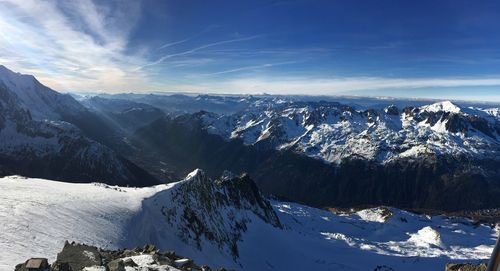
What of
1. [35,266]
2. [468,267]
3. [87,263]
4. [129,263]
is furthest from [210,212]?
[35,266]

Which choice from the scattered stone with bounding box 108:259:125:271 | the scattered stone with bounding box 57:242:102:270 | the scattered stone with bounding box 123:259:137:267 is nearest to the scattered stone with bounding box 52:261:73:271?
the scattered stone with bounding box 57:242:102:270

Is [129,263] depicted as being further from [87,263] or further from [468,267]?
[468,267]

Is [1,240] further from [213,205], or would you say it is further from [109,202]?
[213,205]

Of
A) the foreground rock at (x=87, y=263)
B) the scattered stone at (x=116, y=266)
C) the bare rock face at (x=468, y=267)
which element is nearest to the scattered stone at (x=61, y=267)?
the foreground rock at (x=87, y=263)

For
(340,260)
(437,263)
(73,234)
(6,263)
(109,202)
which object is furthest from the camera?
(437,263)

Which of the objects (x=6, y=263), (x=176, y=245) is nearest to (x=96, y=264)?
(x=6, y=263)

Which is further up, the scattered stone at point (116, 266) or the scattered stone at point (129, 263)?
the scattered stone at point (116, 266)

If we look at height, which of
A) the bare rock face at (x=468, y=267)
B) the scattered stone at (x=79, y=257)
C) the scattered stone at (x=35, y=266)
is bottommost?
the bare rock face at (x=468, y=267)

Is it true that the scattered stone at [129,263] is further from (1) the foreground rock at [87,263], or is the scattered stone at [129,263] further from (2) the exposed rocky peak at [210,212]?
(2) the exposed rocky peak at [210,212]
